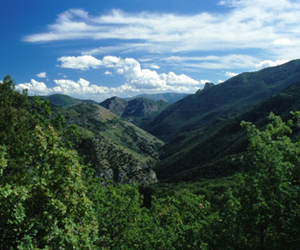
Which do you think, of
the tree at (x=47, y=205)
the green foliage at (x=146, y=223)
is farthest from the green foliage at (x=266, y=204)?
the tree at (x=47, y=205)

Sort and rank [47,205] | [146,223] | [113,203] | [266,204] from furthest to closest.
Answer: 1. [146,223]
2. [113,203]
3. [266,204]
4. [47,205]

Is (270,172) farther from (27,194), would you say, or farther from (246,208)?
(27,194)

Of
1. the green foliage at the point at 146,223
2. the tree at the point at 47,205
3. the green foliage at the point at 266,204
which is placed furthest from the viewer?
the green foliage at the point at 146,223

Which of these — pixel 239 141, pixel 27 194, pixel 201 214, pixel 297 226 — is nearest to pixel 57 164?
pixel 27 194

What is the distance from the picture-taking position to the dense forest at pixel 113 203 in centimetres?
1084

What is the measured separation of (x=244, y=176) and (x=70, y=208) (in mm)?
12366

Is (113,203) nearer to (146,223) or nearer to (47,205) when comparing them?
(146,223)

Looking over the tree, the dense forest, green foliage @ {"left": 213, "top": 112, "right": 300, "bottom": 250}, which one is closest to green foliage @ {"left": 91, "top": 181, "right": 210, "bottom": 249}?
the dense forest

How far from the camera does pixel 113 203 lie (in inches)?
1014

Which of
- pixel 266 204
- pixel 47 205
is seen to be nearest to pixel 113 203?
pixel 47 205

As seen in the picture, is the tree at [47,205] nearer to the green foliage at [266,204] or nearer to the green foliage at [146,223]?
the green foliage at [146,223]

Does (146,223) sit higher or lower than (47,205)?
lower

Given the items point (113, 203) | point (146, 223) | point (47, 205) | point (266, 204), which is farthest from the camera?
→ point (146, 223)

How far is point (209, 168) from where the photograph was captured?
180250 millimetres
